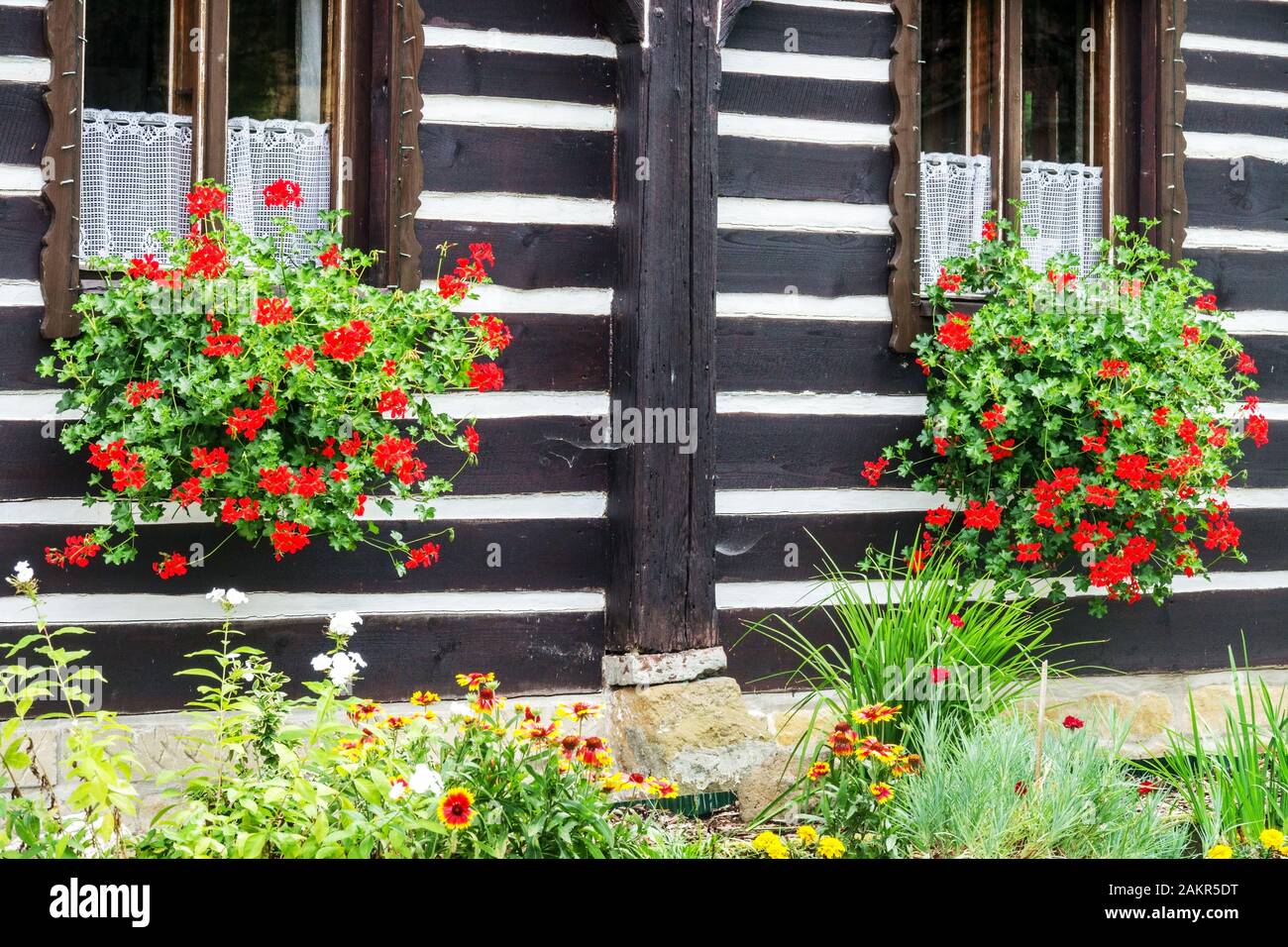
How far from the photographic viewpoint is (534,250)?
13.9ft

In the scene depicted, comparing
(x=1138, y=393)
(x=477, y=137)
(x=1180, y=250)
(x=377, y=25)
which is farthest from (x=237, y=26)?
(x=1180, y=250)

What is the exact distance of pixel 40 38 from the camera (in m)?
3.76

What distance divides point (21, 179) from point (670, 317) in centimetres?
200

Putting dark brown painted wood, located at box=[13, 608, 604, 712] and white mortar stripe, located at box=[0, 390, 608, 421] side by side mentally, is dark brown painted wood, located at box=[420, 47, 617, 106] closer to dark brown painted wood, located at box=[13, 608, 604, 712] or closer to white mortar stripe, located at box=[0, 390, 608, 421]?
white mortar stripe, located at box=[0, 390, 608, 421]

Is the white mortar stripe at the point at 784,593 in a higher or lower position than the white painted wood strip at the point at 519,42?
lower

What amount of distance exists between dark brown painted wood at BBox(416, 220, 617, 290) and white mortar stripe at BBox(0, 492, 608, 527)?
72cm

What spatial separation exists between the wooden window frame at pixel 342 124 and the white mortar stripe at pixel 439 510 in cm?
52

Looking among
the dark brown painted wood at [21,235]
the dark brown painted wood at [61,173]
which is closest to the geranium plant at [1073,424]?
the dark brown painted wood at [61,173]

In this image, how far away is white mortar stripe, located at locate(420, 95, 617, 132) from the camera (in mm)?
4152

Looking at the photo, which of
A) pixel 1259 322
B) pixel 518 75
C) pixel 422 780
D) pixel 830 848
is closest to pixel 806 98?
pixel 518 75

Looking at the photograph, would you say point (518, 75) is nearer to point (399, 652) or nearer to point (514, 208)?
point (514, 208)

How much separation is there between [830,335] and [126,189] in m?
2.40

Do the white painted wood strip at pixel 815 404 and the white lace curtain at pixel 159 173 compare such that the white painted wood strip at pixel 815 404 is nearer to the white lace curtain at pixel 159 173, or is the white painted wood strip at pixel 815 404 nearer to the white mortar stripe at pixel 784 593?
the white mortar stripe at pixel 784 593

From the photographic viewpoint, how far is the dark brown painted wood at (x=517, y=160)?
416 centimetres
